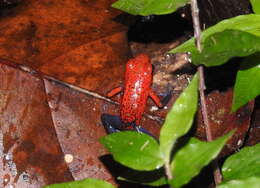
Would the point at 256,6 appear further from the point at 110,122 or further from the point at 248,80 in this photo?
the point at 110,122

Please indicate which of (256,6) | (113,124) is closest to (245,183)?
(256,6)

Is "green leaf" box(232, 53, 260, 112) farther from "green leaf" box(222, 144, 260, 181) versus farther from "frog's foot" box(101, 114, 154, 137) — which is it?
"frog's foot" box(101, 114, 154, 137)

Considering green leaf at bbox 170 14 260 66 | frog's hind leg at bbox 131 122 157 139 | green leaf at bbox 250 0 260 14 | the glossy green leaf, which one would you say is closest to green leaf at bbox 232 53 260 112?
green leaf at bbox 170 14 260 66

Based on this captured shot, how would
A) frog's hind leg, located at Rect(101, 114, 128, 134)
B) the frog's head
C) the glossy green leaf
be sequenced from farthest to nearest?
the frog's head → frog's hind leg, located at Rect(101, 114, 128, 134) → the glossy green leaf

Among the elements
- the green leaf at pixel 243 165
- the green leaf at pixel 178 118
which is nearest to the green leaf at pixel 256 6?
the green leaf at pixel 243 165

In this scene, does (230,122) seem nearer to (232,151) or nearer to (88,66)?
(232,151)

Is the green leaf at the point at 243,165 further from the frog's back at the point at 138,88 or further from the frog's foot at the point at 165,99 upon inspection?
the frog's back at the point at 138,88
